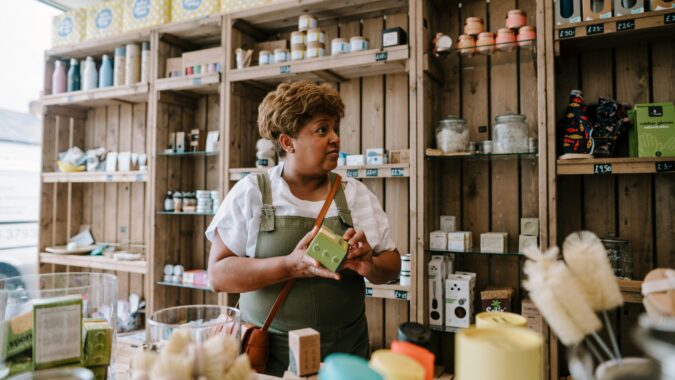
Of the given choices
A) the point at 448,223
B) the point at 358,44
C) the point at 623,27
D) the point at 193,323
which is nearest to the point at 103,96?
the point at 358,44

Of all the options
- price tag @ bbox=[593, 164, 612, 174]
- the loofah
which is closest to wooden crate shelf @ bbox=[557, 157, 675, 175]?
price tag @ bbox=[593, 164, 612, 174]

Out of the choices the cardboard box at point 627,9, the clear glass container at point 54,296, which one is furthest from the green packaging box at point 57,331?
the cardboard box at point 627,9

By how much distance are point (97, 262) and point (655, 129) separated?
13.3 ft

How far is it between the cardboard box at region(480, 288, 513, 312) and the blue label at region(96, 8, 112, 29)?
3.72 meters

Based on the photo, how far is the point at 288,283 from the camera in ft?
5.34

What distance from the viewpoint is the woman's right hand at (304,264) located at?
52.9 inches

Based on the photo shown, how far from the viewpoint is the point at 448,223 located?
289 centimetres

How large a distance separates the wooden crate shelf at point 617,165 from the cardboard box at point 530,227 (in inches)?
13.2

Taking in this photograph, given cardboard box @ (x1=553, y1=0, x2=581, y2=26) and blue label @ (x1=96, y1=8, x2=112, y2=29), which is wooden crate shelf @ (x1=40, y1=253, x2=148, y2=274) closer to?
blue label @ (x1=96, y1=8, x2=112, y2=29)

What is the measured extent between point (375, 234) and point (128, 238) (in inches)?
125

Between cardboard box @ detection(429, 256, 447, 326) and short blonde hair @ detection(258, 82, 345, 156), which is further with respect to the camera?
cardboard box @ detection(429, 256, 447, 326)

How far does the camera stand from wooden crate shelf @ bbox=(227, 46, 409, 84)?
277 cm

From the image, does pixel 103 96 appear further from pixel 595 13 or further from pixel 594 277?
pixel 594 277

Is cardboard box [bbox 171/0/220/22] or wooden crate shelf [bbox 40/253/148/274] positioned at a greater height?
Result: cardboard box [bbox 171/0/220/22]
